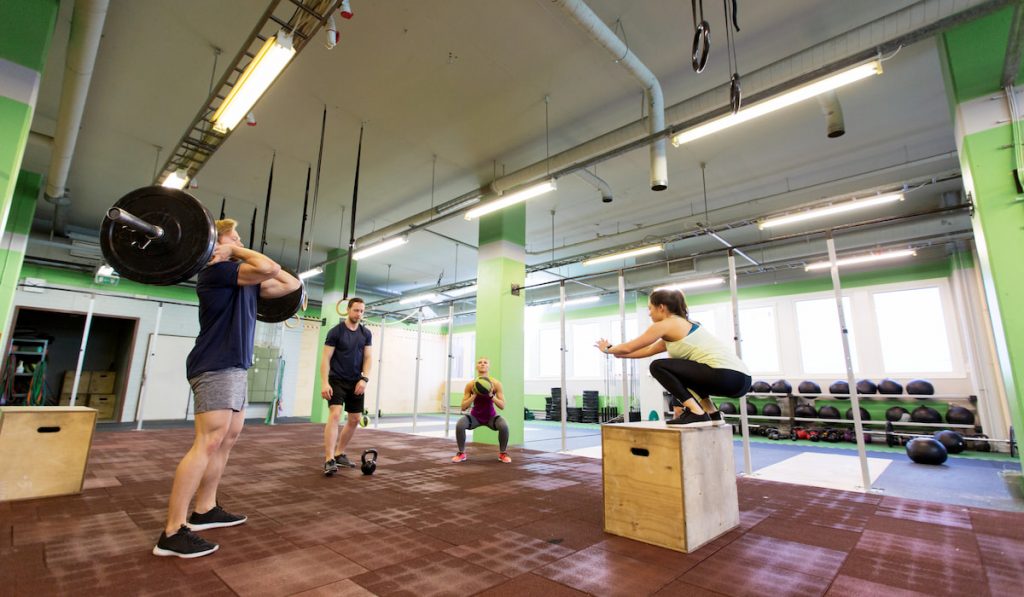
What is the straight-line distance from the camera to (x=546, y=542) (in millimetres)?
1995

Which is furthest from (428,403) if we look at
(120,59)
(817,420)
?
(120,59)

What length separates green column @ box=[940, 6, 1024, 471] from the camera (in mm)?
3051

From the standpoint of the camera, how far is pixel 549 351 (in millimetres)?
13344

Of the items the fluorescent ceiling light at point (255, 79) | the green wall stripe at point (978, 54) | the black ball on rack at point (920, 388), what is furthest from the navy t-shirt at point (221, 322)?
the black ball on rack at point (920, 388)

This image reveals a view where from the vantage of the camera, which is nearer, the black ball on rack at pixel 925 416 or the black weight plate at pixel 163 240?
the black weight plate at pixel 163 240

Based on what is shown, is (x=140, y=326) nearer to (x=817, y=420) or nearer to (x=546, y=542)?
(x=546, y=542)

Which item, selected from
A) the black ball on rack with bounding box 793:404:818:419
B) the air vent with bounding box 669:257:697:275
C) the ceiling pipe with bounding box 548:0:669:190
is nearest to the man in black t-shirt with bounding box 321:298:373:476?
the ceiling pipe with bounding box 548:0:669:190

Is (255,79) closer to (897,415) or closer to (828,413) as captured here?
(828,413)

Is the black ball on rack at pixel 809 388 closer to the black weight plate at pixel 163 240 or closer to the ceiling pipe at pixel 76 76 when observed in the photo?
the black weight plate at pixel 163 240

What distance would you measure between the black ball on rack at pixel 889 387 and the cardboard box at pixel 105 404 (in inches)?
587

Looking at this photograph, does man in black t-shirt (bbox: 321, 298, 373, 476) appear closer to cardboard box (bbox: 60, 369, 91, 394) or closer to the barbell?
the barbell

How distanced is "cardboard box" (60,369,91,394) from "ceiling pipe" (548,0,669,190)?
38.8 feet

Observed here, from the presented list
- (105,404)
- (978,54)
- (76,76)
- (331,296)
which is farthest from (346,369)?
(105,404)

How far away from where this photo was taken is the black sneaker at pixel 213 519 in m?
2.01
